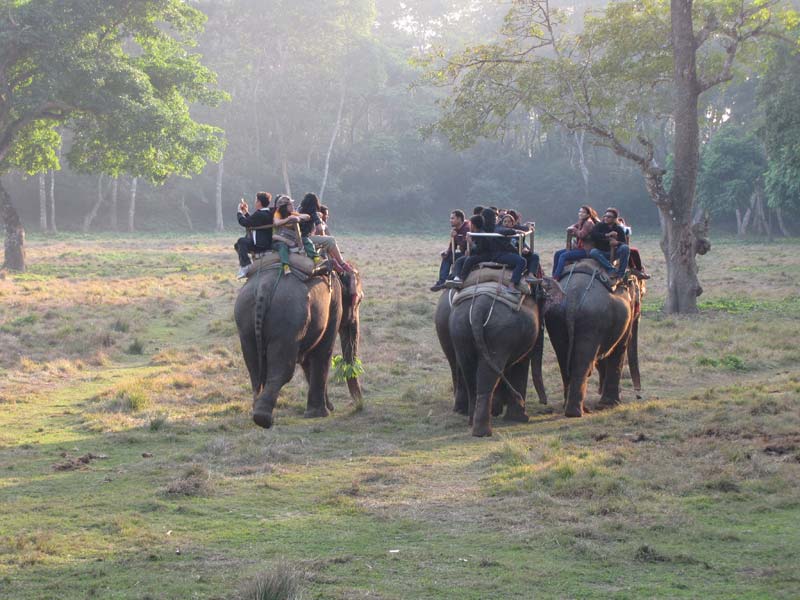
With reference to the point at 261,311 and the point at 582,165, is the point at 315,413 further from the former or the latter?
the point at 582,165

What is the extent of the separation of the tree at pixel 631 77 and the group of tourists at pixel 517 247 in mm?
9842

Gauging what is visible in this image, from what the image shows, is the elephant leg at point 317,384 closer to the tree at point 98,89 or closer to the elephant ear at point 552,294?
the elephant ear at point 552,294

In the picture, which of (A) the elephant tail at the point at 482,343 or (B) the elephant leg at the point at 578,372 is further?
(B) the elephant leg at the point at 578,372

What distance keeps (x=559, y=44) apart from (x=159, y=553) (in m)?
19.8

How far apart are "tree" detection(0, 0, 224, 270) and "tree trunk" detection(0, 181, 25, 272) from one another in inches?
1.2

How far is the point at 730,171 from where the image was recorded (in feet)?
194

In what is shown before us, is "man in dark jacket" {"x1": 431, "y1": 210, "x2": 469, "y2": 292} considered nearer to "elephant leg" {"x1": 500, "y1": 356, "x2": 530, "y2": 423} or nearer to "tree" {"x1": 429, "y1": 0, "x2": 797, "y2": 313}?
"elephant leg" {"x1": 500, "y1": 356, "x2": 530, "y2": 423}

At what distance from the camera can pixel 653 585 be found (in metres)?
6.28

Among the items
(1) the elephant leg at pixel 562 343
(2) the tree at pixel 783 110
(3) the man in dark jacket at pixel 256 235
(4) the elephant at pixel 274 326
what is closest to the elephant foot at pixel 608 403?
(1) the elephant leg at pixel 562 343

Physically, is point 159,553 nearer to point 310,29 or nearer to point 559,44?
point 559,44

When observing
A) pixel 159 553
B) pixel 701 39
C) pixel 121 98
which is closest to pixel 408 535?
pixel 159 553

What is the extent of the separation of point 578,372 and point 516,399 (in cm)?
85

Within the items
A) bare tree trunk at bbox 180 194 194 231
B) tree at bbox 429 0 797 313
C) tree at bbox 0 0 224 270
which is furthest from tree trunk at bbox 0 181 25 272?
bare tree trunk at bbox 180 194 194 231

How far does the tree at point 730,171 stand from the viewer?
58.7 metres
